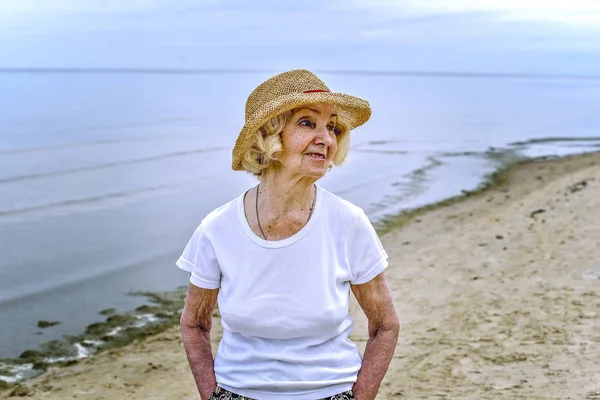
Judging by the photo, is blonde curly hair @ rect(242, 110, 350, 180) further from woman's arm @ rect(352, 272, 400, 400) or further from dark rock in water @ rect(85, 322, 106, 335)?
dark rock in water @ rect(85, 322, 106, 335)

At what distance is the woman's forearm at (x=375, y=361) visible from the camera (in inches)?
99.0

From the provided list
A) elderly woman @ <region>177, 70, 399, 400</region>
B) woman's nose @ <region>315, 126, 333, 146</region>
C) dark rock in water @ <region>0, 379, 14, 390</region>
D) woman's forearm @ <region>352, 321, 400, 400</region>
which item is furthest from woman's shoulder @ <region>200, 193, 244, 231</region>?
dark rock in water @ <region>0, 379, 14, 390</region>

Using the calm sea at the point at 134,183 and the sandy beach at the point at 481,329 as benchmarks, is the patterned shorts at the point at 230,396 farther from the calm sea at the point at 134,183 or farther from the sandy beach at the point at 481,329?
the calm sea at the point at 134,183

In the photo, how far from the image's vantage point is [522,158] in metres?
23.5

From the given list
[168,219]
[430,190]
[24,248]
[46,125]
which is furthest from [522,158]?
[46,125]

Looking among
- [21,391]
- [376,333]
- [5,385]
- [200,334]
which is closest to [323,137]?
[376,333]

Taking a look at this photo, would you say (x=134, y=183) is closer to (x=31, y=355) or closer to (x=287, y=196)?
(x=31, y=355)

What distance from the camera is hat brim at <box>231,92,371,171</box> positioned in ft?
7.90

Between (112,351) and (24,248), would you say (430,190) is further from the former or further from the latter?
(112,351)

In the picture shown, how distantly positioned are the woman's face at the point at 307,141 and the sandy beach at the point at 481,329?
3.04 metres

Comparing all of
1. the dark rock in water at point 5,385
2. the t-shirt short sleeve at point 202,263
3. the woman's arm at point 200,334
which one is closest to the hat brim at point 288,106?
the t-shirt short sleeve at point 202,263

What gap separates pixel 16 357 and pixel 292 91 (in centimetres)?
583

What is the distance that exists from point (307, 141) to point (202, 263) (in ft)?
1.68

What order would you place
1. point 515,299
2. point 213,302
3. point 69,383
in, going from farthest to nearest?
point 515,299
point 69,383
point 213,302
